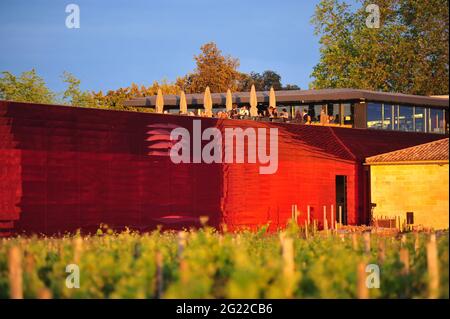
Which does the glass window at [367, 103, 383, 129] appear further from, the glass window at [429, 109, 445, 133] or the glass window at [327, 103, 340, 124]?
the glass window at [429, 109, 445, 133]

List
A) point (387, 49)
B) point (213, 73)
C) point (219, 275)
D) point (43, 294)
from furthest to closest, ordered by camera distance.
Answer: point (213, 73) < point (387, 49) < point (219, 275) < point (43, 294)

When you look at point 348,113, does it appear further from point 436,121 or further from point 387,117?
point 436,121

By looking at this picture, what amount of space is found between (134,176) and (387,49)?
37.3 m

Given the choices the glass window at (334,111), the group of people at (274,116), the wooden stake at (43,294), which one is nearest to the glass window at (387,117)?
the glass window at (334,111)

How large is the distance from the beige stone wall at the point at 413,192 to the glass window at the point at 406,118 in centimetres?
455

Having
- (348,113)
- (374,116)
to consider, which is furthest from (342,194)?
(374,116)

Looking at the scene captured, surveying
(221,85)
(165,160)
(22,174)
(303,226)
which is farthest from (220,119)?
(221,85)

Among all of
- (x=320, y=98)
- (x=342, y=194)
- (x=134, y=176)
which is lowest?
(x=342, y=194)

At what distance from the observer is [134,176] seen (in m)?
27.3

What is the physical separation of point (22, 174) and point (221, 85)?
48786mm

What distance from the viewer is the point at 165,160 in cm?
2817

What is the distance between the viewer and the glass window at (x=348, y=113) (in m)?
38.9

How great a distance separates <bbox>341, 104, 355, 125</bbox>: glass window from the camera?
38938 mm

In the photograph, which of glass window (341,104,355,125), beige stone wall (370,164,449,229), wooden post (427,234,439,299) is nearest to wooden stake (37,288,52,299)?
wooden post (427,234,439,299)
